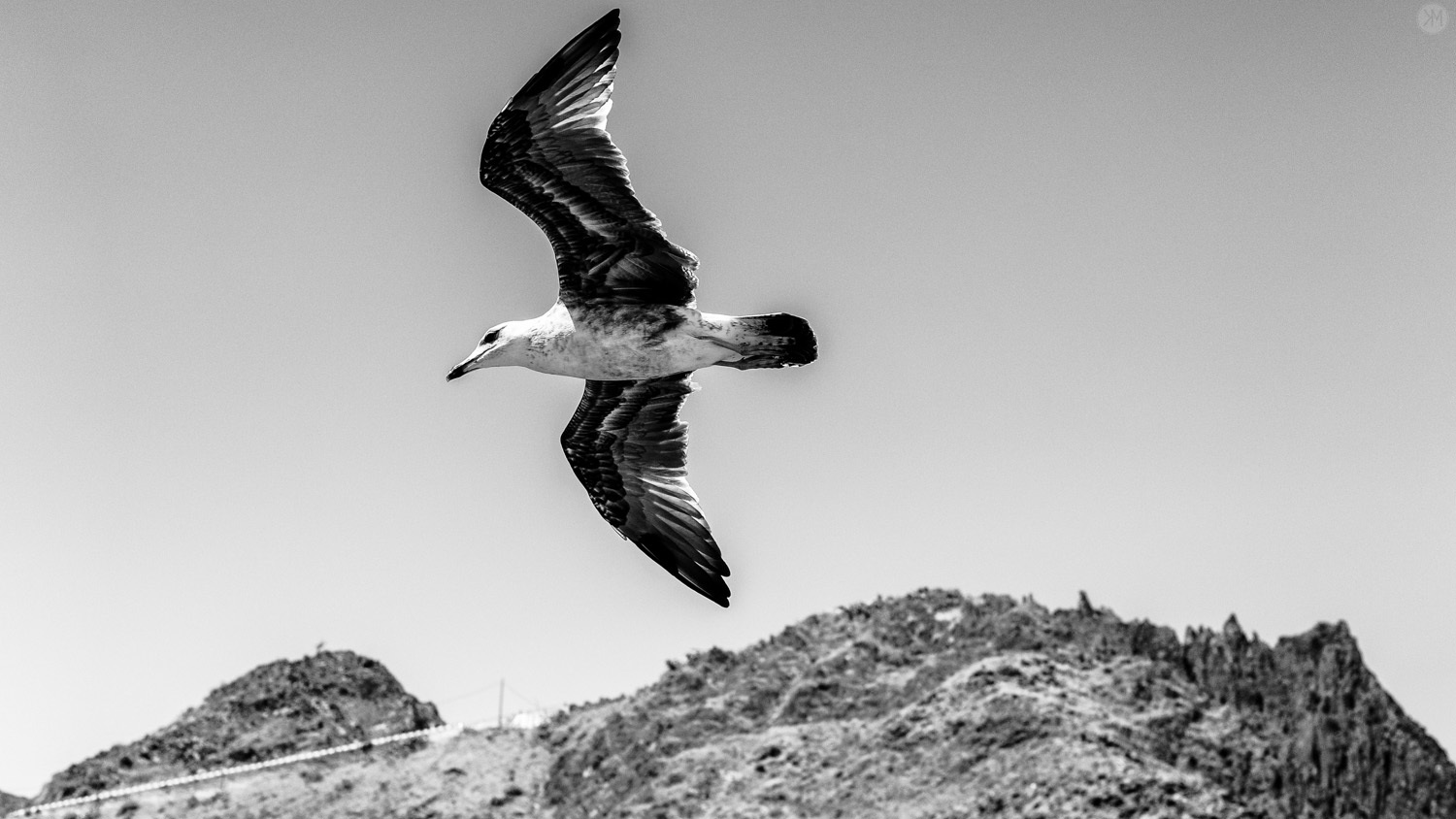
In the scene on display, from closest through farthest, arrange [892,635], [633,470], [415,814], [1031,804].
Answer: [633,470], [1031,804], [415,814], [892,635]

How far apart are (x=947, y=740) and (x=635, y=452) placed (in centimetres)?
1988

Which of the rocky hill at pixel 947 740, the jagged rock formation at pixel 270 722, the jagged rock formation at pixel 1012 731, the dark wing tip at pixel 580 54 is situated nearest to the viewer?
the dark wing tip at pixel 580 54

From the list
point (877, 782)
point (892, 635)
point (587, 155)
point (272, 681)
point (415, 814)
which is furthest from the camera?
point (272, 681)

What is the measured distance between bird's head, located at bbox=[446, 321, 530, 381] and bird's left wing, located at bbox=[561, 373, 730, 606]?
171cm

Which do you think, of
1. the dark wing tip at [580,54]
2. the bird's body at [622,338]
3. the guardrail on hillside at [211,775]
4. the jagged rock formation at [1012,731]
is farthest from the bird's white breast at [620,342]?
the guardrail on hillside at [211,775]

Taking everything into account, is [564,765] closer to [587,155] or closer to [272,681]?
[272,681]

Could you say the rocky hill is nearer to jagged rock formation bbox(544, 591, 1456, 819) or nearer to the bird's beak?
jagged rock formation bbox(544, 591, 1456, 819)

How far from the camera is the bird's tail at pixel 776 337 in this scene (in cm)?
1188

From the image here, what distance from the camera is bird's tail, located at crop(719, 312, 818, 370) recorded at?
11.9 m

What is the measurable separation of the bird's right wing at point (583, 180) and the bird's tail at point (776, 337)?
1.60 feet

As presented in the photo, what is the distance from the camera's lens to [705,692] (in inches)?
1448

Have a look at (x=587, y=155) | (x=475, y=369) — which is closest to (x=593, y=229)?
(x=587, y=155)

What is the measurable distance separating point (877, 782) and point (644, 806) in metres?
4.21

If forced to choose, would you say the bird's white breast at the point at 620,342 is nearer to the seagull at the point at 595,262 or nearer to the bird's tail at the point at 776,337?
the seagull at the point at 595,262
